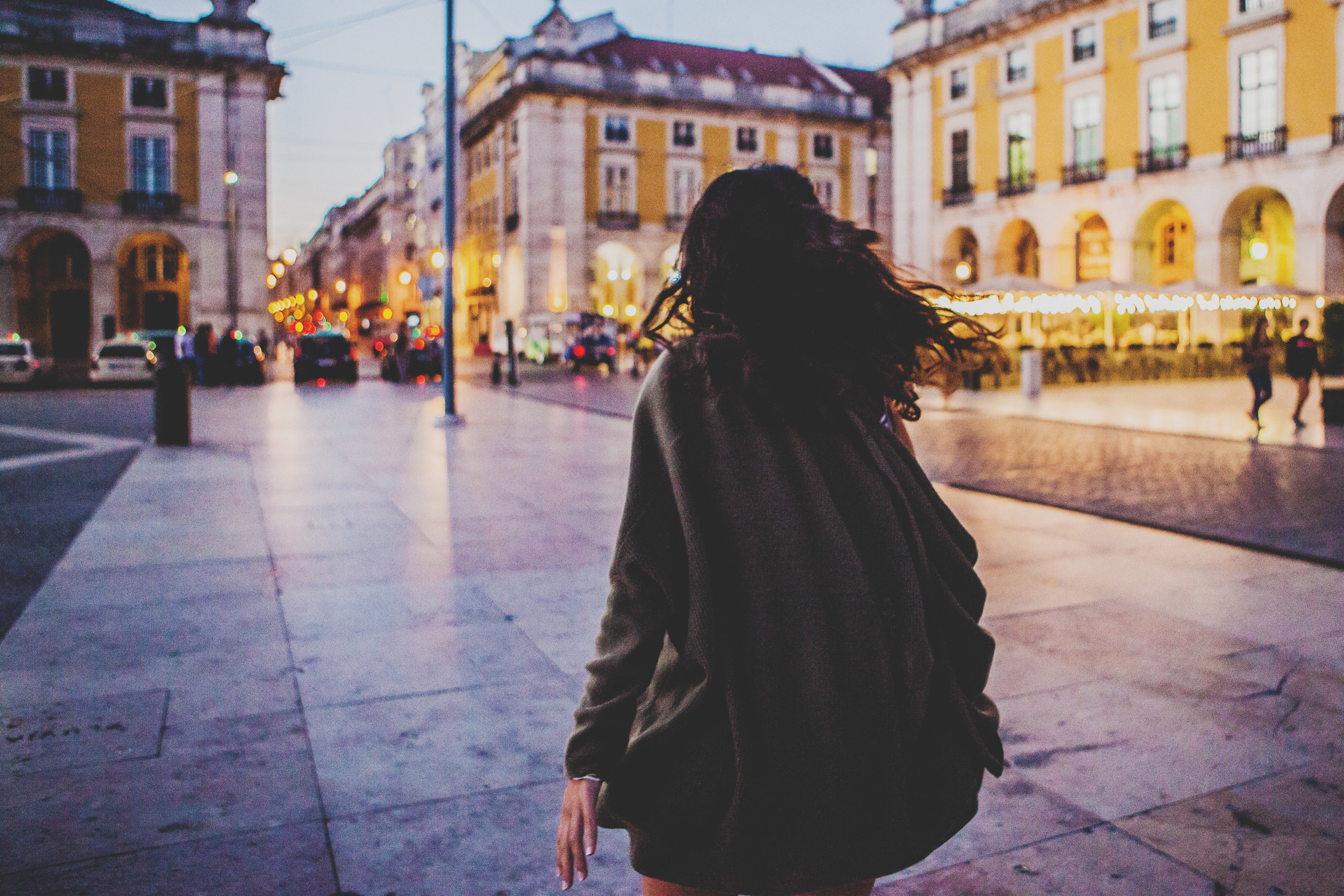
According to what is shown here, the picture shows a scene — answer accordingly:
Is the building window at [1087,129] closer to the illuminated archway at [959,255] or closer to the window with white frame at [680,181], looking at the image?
the illuminated archway at [959,255]

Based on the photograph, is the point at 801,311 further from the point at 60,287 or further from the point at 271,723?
the point at 60,287

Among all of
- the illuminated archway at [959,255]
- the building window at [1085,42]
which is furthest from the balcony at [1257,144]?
the illuminated archway at [959,255]

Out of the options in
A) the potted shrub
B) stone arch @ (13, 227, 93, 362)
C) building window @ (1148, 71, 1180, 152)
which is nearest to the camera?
the potted shrub

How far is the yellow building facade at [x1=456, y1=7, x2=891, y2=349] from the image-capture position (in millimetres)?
52844

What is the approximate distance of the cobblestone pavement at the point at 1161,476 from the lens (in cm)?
818

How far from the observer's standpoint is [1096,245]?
39.4 meters

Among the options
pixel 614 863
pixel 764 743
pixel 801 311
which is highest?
pixel 801 311

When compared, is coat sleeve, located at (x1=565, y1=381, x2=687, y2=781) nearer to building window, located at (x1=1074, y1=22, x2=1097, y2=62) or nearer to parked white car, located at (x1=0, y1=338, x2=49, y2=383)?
parked white car, located at (x1=0, y1=338, x2=49, y2=383)

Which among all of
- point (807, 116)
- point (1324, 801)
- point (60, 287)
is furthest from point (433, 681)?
point (807, 116)

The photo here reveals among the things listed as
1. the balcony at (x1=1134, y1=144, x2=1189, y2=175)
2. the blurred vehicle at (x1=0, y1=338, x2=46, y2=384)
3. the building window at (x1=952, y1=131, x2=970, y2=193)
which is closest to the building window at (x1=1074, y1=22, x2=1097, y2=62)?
the balcony at (x1=1134, y1=144, x2=1189, y2=175)

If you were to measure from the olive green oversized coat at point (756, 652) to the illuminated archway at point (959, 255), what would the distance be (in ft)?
139

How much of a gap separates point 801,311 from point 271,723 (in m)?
3.30

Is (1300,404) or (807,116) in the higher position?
(807,116)

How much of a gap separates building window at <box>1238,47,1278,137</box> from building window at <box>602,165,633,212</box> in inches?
1148
